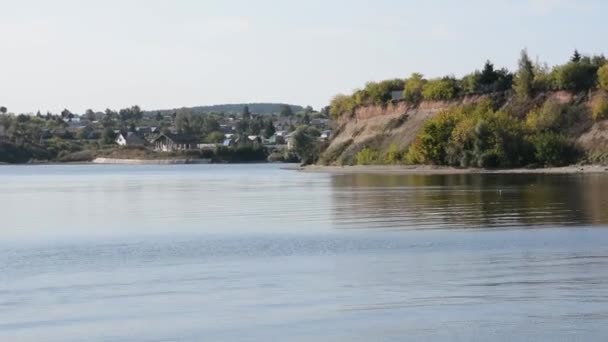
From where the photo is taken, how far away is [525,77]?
93.8 meters

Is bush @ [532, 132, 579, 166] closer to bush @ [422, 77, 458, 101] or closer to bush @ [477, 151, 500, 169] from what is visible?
bush @ [477, 151, 500, 169]

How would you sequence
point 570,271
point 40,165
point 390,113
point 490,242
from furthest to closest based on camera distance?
point 40,165, point 390,113, point 490,242, point 570,271

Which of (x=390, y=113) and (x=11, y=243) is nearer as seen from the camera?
(x=11, y=243)

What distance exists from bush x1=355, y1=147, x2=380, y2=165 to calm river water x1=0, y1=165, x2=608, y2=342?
60.5 metres

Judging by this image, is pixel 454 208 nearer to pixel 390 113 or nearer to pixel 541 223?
pixel 541 223

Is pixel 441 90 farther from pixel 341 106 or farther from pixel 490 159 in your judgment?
pixel 341 106

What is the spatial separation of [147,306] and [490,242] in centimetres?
1122

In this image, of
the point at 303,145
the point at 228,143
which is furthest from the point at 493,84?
the point at 228,143

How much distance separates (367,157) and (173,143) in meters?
87.5

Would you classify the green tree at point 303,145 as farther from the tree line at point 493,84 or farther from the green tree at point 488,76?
the green tree at point 488,76

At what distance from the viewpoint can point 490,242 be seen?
28594 mm

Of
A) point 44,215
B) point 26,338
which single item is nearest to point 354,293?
point 26,338

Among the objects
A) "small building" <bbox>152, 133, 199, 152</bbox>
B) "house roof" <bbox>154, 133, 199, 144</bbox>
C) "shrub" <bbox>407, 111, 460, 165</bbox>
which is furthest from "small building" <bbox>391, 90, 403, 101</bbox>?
"house roof" <bbox>154, 133, 199, 144</bbox>

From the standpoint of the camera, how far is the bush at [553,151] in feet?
273
